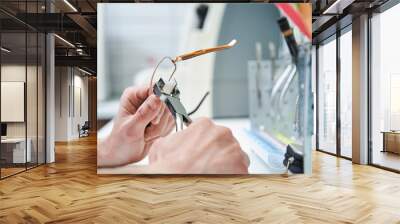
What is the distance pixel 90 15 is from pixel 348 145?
6262mm

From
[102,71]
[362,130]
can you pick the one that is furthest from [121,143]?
[362,130]

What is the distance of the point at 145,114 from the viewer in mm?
5898

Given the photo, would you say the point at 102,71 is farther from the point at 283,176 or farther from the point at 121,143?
the point at 283,176

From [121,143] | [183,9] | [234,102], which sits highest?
[183,9]

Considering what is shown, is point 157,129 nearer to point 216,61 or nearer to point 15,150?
point 216,61

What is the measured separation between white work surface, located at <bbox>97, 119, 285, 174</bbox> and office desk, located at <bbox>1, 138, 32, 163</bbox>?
1480mm

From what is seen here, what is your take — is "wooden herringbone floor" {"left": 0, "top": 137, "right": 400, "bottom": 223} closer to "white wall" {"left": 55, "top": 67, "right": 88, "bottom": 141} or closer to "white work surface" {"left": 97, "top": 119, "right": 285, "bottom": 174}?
"white work surface" {"left": 97, "top": 119, "right": 285, "bottom": 174}

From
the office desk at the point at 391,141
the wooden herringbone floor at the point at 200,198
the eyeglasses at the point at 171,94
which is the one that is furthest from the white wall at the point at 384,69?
the eyeglasses at the point at 171,94

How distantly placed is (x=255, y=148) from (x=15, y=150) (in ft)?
12.9

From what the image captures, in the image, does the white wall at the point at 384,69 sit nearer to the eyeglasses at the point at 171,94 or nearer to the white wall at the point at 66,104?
the eyeglasses at the point at 171,94

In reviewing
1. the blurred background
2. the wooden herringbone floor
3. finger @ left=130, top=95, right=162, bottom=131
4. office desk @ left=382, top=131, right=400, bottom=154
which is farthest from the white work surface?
office desk @ left=382, top=131, right=400, bottom=154

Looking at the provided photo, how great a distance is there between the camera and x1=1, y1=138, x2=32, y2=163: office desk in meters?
6.00

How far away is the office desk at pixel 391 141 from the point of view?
6629 millimetres

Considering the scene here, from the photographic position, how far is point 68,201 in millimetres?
4422
